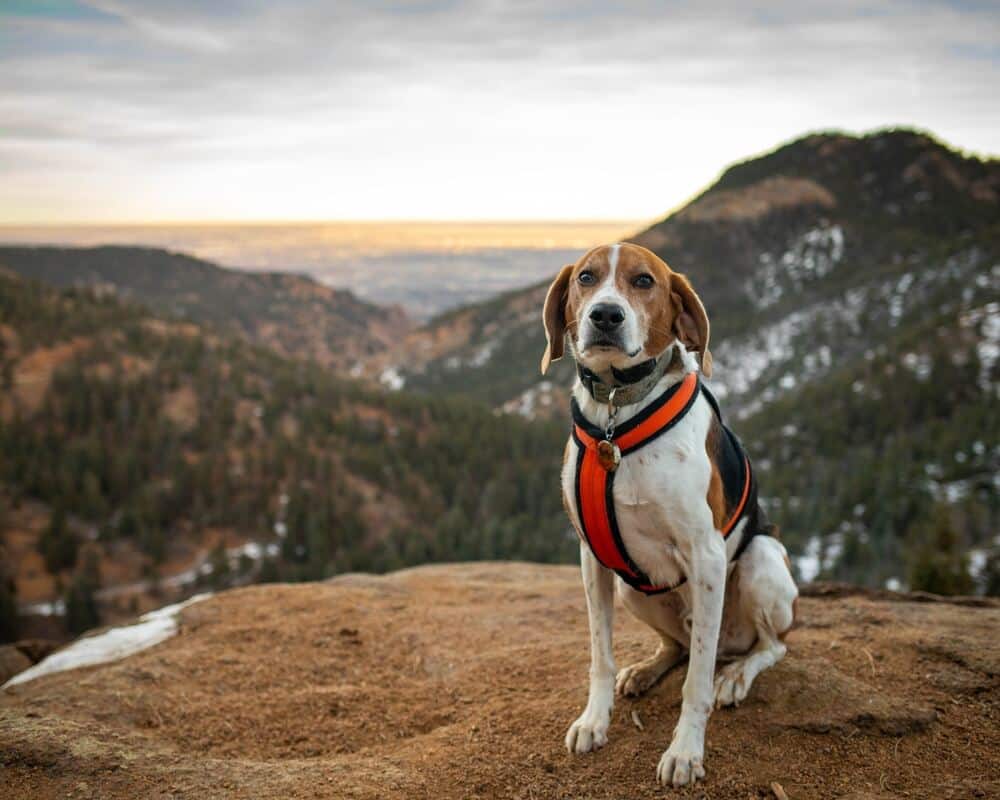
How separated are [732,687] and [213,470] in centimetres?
9194

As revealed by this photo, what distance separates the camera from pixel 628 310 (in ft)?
12.7

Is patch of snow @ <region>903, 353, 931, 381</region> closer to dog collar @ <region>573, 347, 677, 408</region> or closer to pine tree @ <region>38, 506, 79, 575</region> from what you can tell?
pine tree @ <region>38, 506, 79, 575</region>

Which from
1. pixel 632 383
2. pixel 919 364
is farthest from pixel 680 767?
pixel 919 364

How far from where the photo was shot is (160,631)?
8.02 metres

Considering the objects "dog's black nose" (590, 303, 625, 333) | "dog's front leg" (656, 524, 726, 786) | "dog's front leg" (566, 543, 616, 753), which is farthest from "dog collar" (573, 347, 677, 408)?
"dog's front leg" (566, 543, 616, 753)

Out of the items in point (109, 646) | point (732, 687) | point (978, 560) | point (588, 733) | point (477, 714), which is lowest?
point (978, 560)

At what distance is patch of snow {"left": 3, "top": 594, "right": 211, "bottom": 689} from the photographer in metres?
7.54

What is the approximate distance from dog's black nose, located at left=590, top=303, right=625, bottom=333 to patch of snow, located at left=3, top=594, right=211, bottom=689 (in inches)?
251

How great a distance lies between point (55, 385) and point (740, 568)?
11329 cm

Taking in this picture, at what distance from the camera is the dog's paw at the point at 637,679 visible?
197 inches

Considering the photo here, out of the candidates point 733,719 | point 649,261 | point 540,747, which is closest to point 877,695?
point 733,719

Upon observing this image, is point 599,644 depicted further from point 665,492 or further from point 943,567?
point 943,567

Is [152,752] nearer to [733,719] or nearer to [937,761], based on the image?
[733,719]

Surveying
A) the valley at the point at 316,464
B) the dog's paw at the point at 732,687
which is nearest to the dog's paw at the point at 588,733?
the dog's paw at the point at 732,687
